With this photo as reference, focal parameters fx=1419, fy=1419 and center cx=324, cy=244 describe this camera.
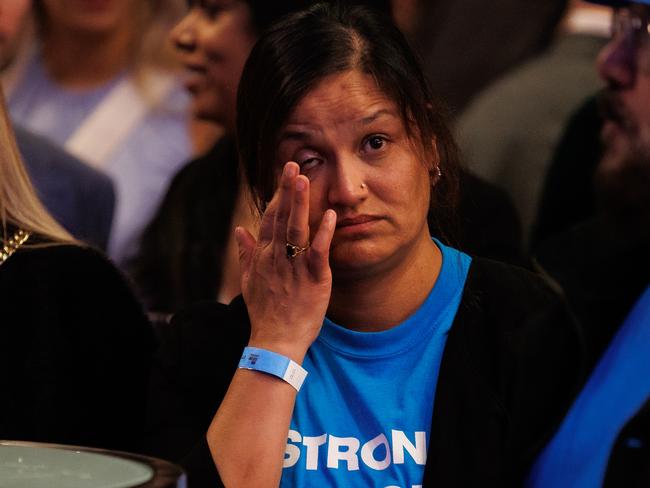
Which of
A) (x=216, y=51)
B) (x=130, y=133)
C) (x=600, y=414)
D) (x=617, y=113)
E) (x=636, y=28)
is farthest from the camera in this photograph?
(x=130, y=133)

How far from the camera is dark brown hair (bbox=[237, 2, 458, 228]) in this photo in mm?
1889

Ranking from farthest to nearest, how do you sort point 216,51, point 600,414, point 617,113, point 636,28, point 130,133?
point 130,133
point 216,51
point 617,113
point 636,28
point 600,414

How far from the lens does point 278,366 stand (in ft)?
6.00

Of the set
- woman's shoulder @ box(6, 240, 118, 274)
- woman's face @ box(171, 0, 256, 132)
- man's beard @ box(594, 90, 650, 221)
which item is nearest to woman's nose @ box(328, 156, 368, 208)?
man's beard @ box(594, 90, 650, 221)

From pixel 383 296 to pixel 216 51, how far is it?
143 centimetres

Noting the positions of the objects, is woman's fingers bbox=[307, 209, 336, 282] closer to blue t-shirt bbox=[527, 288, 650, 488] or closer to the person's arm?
the person's arm

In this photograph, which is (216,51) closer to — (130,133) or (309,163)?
(130,133)

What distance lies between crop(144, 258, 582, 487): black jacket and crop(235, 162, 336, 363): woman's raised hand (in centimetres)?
9

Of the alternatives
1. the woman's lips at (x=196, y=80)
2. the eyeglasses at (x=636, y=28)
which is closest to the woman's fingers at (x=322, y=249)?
the eyeglasses at (x=636, y=28)

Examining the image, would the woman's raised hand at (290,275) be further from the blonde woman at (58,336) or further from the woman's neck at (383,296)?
the blonde woman at (58,336)

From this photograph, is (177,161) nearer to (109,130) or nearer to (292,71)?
(109,130)

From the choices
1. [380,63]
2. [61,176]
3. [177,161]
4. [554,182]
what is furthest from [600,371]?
[177,161]

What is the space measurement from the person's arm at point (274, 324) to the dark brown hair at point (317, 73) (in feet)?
0.32

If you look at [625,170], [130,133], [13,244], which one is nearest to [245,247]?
[13,244]
